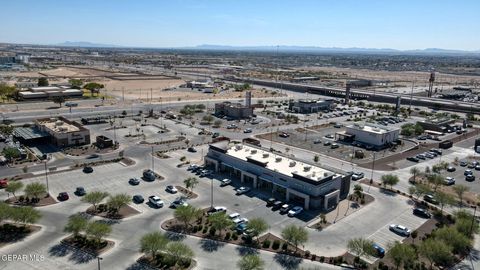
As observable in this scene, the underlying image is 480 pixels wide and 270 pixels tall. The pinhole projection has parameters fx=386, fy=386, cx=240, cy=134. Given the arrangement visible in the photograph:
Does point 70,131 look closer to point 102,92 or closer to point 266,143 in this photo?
point 266,143

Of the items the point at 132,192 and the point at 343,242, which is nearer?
the point at 343,242

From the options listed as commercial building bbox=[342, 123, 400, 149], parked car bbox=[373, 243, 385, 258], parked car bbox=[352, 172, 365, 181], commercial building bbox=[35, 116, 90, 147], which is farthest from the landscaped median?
commercial building bbox=[342, 123, 400, 149]

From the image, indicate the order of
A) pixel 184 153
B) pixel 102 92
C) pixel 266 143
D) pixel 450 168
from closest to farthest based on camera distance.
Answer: pixel 450 168 → pixel 184 153 → pixel 266 143 → pixel 102 92

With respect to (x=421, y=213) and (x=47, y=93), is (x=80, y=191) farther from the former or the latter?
(x=47, y=93)

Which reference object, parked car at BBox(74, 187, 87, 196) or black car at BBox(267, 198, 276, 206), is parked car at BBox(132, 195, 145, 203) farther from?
black car at BBox(267, 198, 276, 206)

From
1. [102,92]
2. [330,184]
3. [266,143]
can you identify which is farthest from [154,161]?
[102,92]

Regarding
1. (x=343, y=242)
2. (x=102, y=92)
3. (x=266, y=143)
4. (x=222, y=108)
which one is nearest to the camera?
(x=343, y=242)
